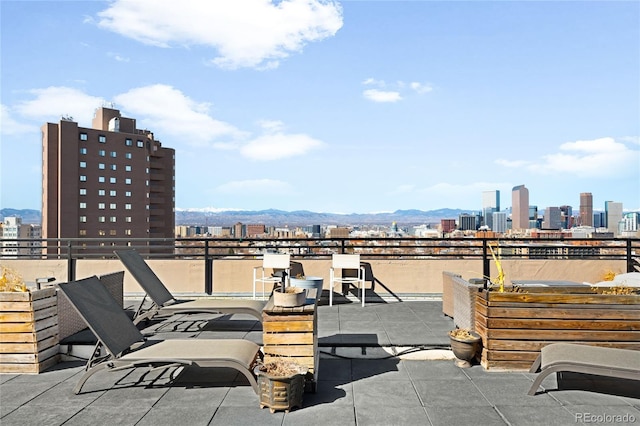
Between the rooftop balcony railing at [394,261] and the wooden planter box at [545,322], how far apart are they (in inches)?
140

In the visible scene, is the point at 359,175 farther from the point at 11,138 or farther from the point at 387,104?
the point at 11,138

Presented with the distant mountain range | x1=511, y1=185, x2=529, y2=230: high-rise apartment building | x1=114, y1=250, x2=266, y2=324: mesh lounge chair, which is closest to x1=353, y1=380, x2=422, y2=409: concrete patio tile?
x1=114, y1=250, x2=266, y2=324: mesh lounge chair

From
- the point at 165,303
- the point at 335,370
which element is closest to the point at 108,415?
the point at 335,370

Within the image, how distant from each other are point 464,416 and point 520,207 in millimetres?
29320

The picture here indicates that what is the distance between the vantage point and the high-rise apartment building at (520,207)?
26.5 m

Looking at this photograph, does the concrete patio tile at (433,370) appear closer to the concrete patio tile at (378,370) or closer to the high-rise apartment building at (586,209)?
the concrete patio tile at (378,370)

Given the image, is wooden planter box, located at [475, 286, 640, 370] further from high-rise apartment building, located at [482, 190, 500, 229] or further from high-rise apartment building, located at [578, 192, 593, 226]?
high-rise apartment building, located at [578, 192, 593, 226]

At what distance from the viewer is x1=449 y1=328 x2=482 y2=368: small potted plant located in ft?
13.2

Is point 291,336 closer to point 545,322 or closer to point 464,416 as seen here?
point 464,416

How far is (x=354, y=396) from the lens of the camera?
3.41 m

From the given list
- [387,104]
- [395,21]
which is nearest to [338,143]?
[387,104]

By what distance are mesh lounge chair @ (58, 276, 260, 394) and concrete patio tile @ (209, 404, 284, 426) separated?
198 millimetres

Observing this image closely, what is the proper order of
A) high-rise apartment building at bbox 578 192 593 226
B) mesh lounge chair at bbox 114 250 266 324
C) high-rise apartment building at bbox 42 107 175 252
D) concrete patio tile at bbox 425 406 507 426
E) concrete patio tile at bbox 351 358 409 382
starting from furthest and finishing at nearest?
high-rise apartment building at bbox 42 107 175 252 < high-rise apartment building at bbox 578 192 593 226 < mesh lounge chair at bbox 114 250 266 324 < concrete patio tile at bbox 351 358 409 382 < concrete patio tile at bbox 425 406 507 426

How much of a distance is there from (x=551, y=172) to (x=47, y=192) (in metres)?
69.0
